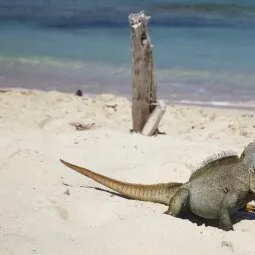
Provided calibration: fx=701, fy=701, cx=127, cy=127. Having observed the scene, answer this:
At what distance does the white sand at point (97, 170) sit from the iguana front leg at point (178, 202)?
0.13m

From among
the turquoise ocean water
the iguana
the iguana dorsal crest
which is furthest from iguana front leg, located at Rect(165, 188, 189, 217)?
the turquoise ocean water

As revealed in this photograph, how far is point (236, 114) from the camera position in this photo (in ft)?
36.1

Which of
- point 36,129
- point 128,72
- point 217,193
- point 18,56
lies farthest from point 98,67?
point 217,193

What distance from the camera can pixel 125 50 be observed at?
16.8 meters

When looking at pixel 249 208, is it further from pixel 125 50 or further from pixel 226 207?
pixel 125 50

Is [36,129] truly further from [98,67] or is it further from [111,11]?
[111,11]

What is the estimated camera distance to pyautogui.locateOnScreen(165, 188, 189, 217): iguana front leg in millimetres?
5938

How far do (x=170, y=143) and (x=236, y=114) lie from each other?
9.84 feet

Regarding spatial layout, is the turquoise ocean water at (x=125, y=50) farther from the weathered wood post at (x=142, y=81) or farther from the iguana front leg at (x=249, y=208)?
the iguana front leg at (x=249, y=208)

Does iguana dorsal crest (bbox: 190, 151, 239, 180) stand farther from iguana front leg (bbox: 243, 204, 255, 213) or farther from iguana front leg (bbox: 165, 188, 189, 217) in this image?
iguana front leg (bbox: 243, 204, 255, 213)

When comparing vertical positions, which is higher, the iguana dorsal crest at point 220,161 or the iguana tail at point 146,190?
the iguana dorsal crest at point 220,161

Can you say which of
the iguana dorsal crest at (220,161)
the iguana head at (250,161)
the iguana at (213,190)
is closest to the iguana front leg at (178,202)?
the iguana at (213,190)

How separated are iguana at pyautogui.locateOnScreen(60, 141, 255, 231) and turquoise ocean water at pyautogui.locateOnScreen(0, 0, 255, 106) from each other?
6.07 metres

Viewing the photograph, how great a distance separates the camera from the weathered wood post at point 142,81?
846cm
